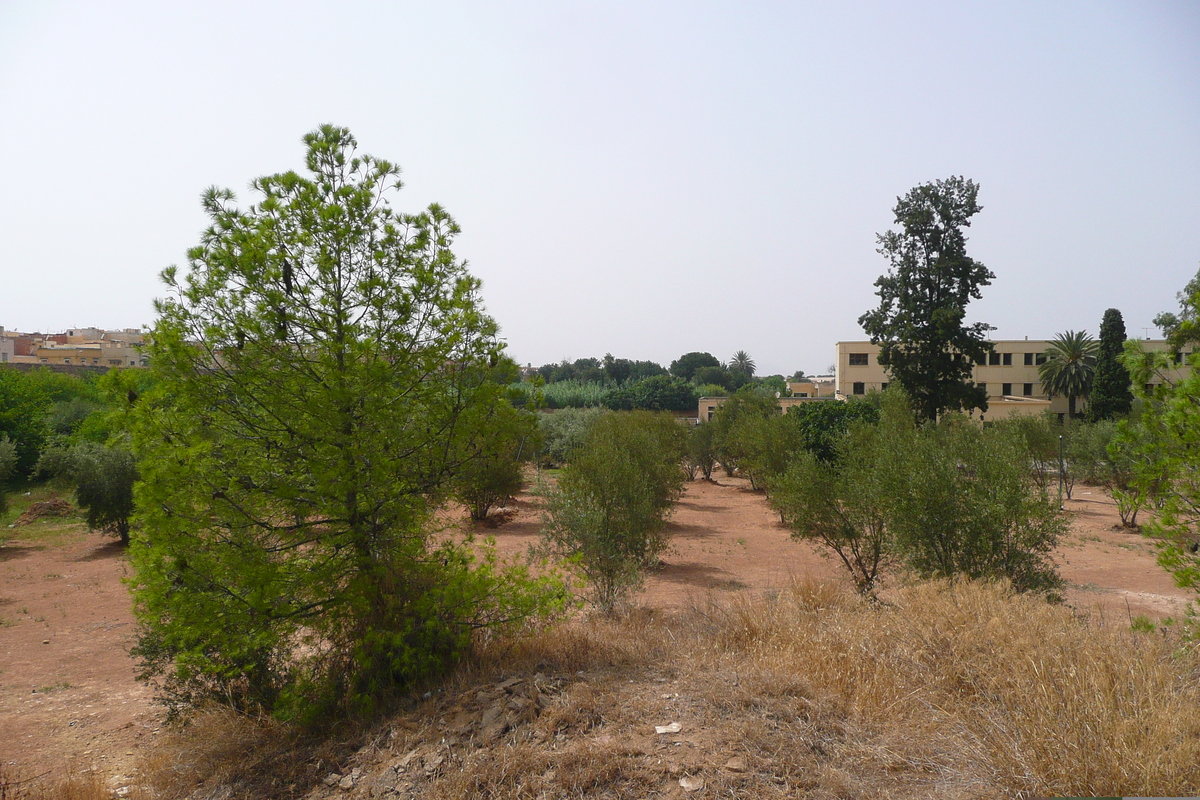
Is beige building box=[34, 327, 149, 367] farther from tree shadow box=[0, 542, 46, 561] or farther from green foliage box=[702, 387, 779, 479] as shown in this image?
green foliage box=[702, 387, 779, 479]

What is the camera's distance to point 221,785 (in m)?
5.57

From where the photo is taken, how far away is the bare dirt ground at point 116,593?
25.0ft

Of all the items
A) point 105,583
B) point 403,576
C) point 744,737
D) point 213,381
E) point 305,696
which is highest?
point 213,381

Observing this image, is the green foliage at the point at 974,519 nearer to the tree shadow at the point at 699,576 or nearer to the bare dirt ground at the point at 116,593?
the bare dirt ground at the point at 116,593

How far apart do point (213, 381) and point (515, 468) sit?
1885 centimetres

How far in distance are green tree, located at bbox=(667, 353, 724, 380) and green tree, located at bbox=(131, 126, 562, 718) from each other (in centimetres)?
12766

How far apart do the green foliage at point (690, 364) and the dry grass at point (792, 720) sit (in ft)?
420

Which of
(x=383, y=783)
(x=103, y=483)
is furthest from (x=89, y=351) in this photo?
(x=383, y=783)

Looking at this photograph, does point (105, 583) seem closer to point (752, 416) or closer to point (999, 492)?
point (999, 492)

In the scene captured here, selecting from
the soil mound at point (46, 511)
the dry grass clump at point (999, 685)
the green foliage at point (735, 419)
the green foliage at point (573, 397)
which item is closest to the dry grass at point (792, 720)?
the dry grass clump at point (999, 685)

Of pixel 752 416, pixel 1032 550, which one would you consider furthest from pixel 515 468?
pixel 1032 550

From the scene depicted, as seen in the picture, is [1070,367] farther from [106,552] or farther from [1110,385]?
[106,552]

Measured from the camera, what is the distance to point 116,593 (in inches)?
607

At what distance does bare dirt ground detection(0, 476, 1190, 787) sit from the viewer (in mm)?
7605
